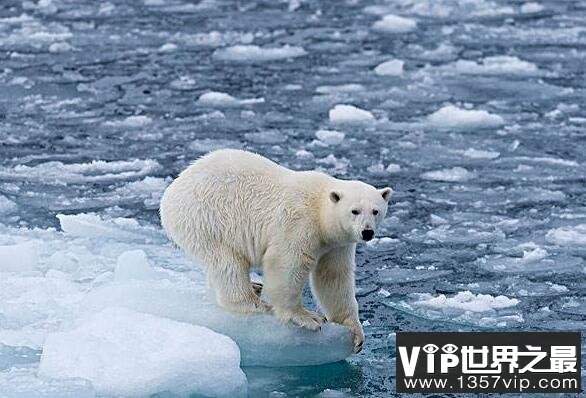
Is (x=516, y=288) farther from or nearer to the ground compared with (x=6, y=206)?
nearer to the ground

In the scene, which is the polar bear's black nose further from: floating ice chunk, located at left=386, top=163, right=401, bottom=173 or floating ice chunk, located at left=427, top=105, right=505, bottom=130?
floating ice chunk, located at left=427, top=105, right=505, bottom=130

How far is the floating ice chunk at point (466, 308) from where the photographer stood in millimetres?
6031

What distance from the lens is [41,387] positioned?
4.92m

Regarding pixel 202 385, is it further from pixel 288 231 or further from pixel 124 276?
pixel 124 276

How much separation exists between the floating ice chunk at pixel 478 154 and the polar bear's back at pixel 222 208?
12.1ft

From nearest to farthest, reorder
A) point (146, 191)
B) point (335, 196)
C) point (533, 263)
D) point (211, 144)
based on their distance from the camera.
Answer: point (335, 196)
point (533, 263)
point (146, 191)
point (211, 144)

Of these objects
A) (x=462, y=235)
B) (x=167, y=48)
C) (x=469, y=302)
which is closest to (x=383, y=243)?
(x=462, y=235)

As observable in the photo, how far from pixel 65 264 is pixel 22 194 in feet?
5.61

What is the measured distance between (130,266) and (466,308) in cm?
167

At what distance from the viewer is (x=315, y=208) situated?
5.49 metres

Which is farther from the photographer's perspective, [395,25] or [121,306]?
[395,25]

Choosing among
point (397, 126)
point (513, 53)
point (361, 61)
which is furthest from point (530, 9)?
point (397, 126)

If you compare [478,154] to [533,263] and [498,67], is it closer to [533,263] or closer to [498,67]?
[533,263]

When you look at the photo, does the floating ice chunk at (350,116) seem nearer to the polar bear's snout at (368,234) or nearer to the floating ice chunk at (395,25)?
the floating ice chunk at (395,25)
